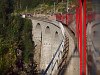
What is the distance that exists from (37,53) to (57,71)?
113 ft

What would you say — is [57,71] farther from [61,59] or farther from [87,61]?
[87,61]

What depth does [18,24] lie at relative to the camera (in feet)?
159

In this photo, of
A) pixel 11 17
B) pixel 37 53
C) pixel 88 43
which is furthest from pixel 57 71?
pixel 11 17

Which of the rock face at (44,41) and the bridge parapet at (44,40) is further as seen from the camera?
the rock face at (44,41)

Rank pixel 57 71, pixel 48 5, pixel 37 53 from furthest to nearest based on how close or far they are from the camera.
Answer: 1. pixel 48 5
2. pixel 37 53
3. pixel 57 71

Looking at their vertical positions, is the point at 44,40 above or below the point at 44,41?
above

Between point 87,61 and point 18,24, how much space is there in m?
45.6

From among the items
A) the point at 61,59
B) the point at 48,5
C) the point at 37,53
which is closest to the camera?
the point at 61,59

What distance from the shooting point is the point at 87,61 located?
3133 millimetres

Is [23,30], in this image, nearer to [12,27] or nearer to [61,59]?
[12,27]

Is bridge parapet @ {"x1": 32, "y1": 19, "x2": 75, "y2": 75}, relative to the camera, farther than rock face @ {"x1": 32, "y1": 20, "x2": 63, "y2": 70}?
No

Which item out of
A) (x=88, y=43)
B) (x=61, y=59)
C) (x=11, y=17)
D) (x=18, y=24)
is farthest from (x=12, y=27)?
(x=88, y=43)

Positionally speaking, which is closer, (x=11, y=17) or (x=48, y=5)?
(x=11, y=17)

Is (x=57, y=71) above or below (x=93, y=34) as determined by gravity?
below
